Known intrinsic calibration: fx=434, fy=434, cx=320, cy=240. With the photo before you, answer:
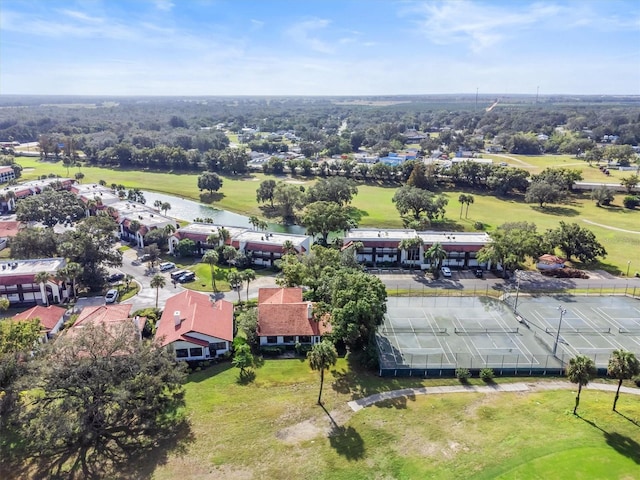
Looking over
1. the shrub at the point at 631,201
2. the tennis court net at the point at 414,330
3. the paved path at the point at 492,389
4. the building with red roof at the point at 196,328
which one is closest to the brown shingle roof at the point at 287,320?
the building with red roof at the point at 196,328

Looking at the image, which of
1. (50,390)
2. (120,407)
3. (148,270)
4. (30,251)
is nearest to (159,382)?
(120,407)

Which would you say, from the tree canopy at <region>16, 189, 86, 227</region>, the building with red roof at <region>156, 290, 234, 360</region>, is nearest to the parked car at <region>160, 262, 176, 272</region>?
the building with red roof at <region>156, 290, 234, 360</region>

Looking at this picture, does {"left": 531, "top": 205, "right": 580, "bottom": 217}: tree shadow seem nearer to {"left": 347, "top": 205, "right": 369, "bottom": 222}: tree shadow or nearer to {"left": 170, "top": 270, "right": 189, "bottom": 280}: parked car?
{"left": 347, "top": 205, "right": 369, "bottom": 222}: tree shadow

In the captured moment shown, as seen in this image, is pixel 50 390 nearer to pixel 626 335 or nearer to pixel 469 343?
pixel 469 343

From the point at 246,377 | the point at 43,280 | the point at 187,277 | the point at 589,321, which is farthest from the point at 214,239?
the point at 589,321

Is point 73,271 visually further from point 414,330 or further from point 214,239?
point 414,330

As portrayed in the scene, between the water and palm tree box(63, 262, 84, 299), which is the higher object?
palm tree box(63, 262, 84, 299)
